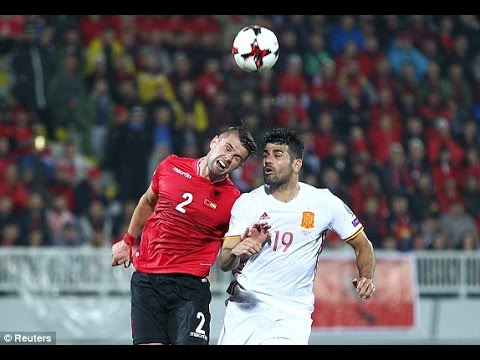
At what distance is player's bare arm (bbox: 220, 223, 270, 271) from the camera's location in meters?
6.56

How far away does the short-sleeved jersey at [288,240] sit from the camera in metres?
6.95

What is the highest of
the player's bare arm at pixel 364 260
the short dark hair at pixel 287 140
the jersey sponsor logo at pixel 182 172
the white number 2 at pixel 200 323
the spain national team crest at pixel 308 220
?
the short dark hair at pixel 287 140

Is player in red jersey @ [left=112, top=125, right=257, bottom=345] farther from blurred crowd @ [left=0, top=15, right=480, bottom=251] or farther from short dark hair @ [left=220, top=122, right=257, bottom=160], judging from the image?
blurred crowd @ [left=0, top=15, right=480, bottom=251]

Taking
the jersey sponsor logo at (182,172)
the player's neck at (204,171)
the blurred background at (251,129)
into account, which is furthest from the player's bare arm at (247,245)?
the blurred background at (251,129)

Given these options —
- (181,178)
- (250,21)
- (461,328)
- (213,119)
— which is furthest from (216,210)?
(250,21)

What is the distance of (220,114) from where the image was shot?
15320 millimetres

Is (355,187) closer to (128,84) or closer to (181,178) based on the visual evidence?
(128,84)

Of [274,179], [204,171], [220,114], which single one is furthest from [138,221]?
[220,114]

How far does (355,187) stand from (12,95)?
16.3ft

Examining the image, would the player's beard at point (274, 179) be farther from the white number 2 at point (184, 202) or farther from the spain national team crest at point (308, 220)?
the white number 2 at point (184, 202)

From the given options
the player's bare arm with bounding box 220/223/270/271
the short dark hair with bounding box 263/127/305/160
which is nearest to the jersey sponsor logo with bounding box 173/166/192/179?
the short dark hair with bounding box 263/127/305/160

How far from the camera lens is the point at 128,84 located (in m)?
15.3

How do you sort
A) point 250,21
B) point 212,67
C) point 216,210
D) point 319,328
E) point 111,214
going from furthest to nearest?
point 250,21
point 212,67
point 111,214
point 319,328
point 216,210

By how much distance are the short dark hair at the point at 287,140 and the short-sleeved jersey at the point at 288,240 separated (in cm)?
29
